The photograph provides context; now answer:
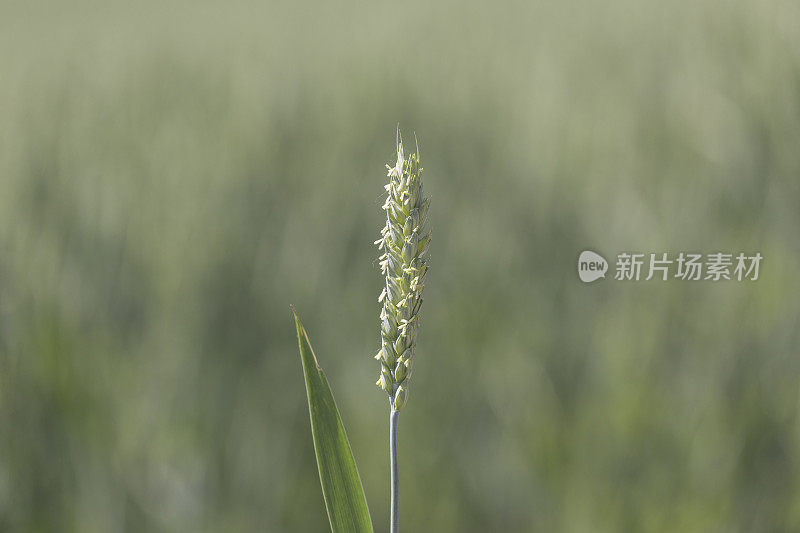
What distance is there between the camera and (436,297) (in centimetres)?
71

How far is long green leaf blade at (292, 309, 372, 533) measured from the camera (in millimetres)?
222

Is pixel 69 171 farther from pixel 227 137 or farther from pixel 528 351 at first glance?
pixel 528 351

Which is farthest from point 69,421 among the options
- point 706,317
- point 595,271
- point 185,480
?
point 706,317

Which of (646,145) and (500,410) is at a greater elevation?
(646,145)

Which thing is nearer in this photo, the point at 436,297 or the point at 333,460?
the point at 333,460

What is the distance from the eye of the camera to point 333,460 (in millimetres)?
228

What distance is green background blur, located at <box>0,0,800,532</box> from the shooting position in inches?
24.7

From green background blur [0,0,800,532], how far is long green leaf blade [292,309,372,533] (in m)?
0.39

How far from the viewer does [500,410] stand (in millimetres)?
659

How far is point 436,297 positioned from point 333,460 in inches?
19.1

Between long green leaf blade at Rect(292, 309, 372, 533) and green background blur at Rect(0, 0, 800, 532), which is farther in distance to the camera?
green background blur at Rect(0, 0, 800, 532)

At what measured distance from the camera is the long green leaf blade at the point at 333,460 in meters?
0.22

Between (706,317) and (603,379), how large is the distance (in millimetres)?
151

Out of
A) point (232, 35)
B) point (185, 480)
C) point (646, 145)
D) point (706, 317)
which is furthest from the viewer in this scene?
point (232, 35)
